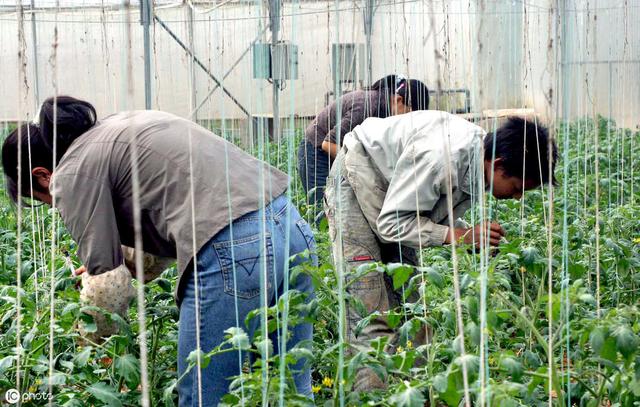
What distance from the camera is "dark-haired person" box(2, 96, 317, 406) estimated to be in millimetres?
1794

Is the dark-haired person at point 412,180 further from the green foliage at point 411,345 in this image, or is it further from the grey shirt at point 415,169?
the green foliage at point 411,345

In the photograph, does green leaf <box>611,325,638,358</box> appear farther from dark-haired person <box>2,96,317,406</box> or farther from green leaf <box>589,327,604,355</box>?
dark-haired person <box>2,96,317,406</box>

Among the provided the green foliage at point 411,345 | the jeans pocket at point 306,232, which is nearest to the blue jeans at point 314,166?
the green foliage at point 411,345

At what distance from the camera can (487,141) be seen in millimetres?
2365

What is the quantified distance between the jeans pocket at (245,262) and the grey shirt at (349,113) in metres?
2.00

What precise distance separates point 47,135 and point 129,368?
0.48 m

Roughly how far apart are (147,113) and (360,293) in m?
0.93

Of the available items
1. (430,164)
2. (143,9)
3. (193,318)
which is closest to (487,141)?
(430,164)

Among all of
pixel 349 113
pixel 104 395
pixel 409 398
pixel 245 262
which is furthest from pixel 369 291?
pixel 349 113

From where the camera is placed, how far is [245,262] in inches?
71.7

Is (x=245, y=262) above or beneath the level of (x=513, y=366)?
above

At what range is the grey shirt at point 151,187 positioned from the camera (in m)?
1.79

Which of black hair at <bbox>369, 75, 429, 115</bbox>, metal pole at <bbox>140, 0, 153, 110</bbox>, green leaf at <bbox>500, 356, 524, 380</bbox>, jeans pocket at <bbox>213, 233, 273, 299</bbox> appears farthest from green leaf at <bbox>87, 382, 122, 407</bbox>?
metal pole at <bbox>140, 0, 153, 110</bbox>

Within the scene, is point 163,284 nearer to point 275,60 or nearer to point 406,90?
point 406,90
